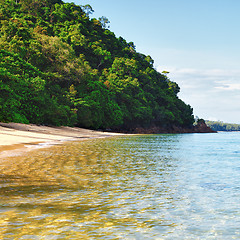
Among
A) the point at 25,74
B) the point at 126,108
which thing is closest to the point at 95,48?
the point at 126,108

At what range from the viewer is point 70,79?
2753 inches

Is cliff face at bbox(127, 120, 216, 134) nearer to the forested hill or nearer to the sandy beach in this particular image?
the forested hill

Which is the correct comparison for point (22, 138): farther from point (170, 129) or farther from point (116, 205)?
point (170, 129)

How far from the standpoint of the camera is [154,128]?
10056 cm

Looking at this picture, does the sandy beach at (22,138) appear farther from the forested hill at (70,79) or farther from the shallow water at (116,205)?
the shallow water at (116,205)

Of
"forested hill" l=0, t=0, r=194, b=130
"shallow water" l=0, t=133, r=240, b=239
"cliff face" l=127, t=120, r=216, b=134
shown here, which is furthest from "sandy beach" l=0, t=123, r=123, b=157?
"cliff face" l=127, t=120, r=216, b=134

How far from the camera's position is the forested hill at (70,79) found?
4959cm

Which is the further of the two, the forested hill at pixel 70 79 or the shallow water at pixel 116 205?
the forested hill at pixel 70 79

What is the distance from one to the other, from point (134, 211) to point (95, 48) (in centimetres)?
9639

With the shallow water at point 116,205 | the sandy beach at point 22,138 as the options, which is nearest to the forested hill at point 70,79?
the sandy beach at point 22,138

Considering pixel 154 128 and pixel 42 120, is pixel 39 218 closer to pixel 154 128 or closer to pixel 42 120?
pixel 42 120

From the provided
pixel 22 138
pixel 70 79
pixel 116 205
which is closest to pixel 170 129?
pixel 70 79

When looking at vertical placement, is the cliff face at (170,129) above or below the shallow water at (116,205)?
above

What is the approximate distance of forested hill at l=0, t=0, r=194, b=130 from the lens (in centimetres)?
4959
